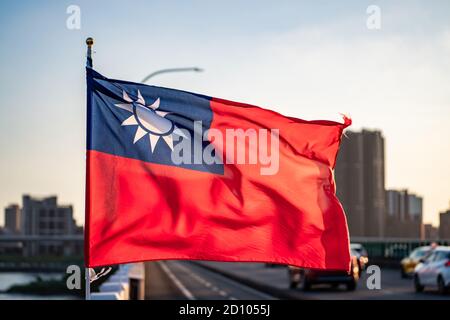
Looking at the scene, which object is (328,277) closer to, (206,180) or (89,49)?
(206,180)

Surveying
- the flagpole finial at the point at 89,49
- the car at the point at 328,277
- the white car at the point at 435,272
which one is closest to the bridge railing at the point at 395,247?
the car at the point at 328,277

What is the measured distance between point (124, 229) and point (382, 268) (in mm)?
58271

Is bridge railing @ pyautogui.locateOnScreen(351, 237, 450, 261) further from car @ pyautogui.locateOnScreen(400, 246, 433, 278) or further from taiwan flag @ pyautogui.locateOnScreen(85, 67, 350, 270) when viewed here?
taiwan flag @ pyautogui.locateOnScreen(85, 67, 350, 270)

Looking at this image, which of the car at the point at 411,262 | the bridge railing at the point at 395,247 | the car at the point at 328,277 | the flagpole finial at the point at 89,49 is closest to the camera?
the flagpole finial at the point at 89,49

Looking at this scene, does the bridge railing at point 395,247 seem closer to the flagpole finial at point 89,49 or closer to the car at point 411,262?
the car at point 411,262

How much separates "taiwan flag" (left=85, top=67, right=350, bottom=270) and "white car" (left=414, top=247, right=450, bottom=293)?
26.0 m

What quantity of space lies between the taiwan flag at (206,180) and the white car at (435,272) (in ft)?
85.2

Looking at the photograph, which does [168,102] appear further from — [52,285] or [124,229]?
[52,285]

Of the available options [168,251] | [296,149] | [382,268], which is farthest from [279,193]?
[382,268]

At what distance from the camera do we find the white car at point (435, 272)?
34438mm

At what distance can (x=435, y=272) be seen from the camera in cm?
3519

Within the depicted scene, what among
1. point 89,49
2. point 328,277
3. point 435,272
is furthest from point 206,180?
point 328,277

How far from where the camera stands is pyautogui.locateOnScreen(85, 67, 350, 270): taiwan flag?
9102mm

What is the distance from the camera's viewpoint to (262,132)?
9.45 metres
